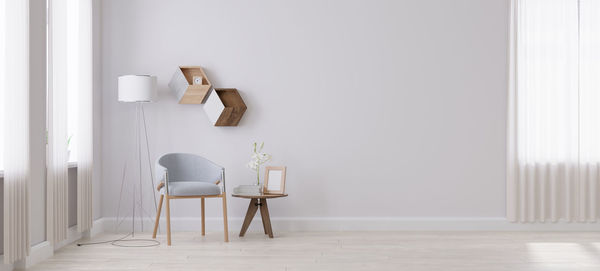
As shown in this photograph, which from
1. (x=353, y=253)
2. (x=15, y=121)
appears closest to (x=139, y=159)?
(x=15, y=121)

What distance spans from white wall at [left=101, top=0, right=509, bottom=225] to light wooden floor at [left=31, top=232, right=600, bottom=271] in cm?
43

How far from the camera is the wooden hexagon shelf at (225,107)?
5008mm

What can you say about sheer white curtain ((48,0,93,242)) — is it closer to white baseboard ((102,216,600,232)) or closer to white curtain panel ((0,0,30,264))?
white curtain panel ((0,0,30,264))

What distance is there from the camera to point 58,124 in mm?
4098

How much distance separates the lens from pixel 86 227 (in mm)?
4633

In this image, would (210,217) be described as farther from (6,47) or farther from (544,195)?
(544,195)

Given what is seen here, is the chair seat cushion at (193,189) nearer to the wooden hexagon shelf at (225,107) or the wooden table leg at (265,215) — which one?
the wooden table leg at (265,215)

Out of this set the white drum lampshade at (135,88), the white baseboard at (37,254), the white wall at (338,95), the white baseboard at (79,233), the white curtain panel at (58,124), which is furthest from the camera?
the white wall at (338,95)

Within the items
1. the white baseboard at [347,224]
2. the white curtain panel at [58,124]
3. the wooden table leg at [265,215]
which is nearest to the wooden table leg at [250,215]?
the wooden table leg at [265,215]

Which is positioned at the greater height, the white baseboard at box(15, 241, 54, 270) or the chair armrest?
the chair armrest

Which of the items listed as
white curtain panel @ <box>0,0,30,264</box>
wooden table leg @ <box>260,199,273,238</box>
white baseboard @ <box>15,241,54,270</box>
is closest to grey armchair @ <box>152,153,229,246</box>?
wooden table leg @ <box>260,199,273,238</box>

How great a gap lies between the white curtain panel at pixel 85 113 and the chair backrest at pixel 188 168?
24.4 inches

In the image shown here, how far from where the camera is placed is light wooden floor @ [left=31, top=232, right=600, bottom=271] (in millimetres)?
3729

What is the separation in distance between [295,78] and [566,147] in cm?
242
